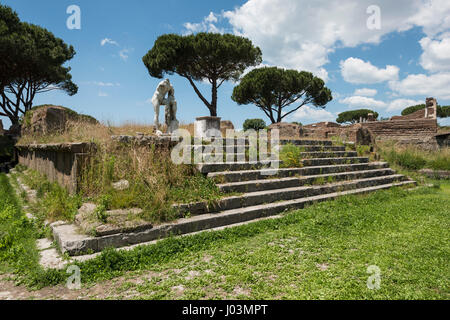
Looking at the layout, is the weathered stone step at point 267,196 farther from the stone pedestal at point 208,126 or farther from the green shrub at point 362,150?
the stone pedestal at point 208,126

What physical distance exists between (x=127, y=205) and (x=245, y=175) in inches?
97.5

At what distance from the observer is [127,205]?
12.2 ft

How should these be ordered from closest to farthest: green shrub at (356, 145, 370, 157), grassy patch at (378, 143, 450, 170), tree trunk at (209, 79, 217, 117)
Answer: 1. green shrub at (356, 145, 370, 157)
2. grassy patch at (378, 143, 450, 170)
3. tree trunk at (209, 79, 217, 117)

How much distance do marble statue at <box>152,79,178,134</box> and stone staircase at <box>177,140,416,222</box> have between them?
226 cm

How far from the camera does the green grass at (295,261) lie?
2.33 meters

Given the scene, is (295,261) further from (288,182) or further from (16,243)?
(16,243)

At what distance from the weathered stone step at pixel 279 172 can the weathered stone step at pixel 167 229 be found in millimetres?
758

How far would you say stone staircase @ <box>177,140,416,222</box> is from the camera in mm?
4555

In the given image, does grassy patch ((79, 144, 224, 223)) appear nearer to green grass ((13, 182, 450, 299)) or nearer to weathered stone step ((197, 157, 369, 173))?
weathered stone step ((197, 157, 369, 173))

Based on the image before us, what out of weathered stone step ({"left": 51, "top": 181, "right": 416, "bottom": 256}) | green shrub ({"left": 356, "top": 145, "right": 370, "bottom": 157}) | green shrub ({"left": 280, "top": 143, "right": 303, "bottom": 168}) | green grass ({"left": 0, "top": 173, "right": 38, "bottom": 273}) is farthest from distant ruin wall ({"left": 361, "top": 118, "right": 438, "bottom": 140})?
green grass ({"left": 0, "top": 173, "right": 38, "bottom": 273})

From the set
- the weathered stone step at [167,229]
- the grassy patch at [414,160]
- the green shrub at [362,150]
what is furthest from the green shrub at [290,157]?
the grassy patch at [414,160]
